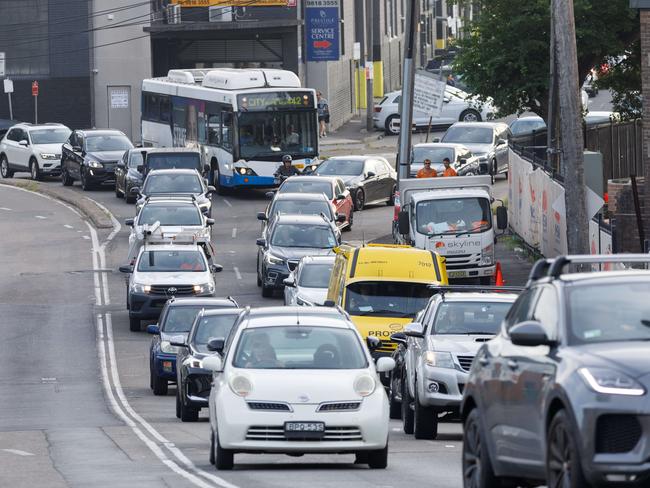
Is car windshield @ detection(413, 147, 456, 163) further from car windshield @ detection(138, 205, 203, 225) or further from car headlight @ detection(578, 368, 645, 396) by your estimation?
car headlight @ detection(578, 368, 645, 396)

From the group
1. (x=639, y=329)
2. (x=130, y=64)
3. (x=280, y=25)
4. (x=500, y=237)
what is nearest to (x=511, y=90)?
(x=500, y=237)

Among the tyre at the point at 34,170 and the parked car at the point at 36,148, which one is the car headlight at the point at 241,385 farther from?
the tyre at the point at 34,170

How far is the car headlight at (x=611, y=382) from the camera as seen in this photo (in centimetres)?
878

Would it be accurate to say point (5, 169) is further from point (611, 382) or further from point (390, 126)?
point (611, 382)

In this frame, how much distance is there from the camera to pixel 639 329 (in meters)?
9.73

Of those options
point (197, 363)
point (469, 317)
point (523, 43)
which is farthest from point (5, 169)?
point (469, 317)

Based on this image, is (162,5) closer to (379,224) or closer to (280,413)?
(379,224)

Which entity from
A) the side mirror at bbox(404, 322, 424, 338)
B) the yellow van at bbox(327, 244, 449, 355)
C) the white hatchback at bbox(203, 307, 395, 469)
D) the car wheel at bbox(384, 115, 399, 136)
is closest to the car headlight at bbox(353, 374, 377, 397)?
the white hatchback at bbox(203, 307, 395, 469)

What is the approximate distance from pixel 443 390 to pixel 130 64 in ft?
182

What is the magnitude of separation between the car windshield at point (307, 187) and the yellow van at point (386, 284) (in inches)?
709

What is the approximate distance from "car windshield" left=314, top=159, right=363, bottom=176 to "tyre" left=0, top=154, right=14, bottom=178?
16.0 metres

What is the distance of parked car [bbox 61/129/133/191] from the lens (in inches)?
2137

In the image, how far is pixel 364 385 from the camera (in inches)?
607

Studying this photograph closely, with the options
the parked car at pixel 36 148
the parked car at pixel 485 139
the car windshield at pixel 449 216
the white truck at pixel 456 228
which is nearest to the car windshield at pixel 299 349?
the white truck at pixel 456 228
